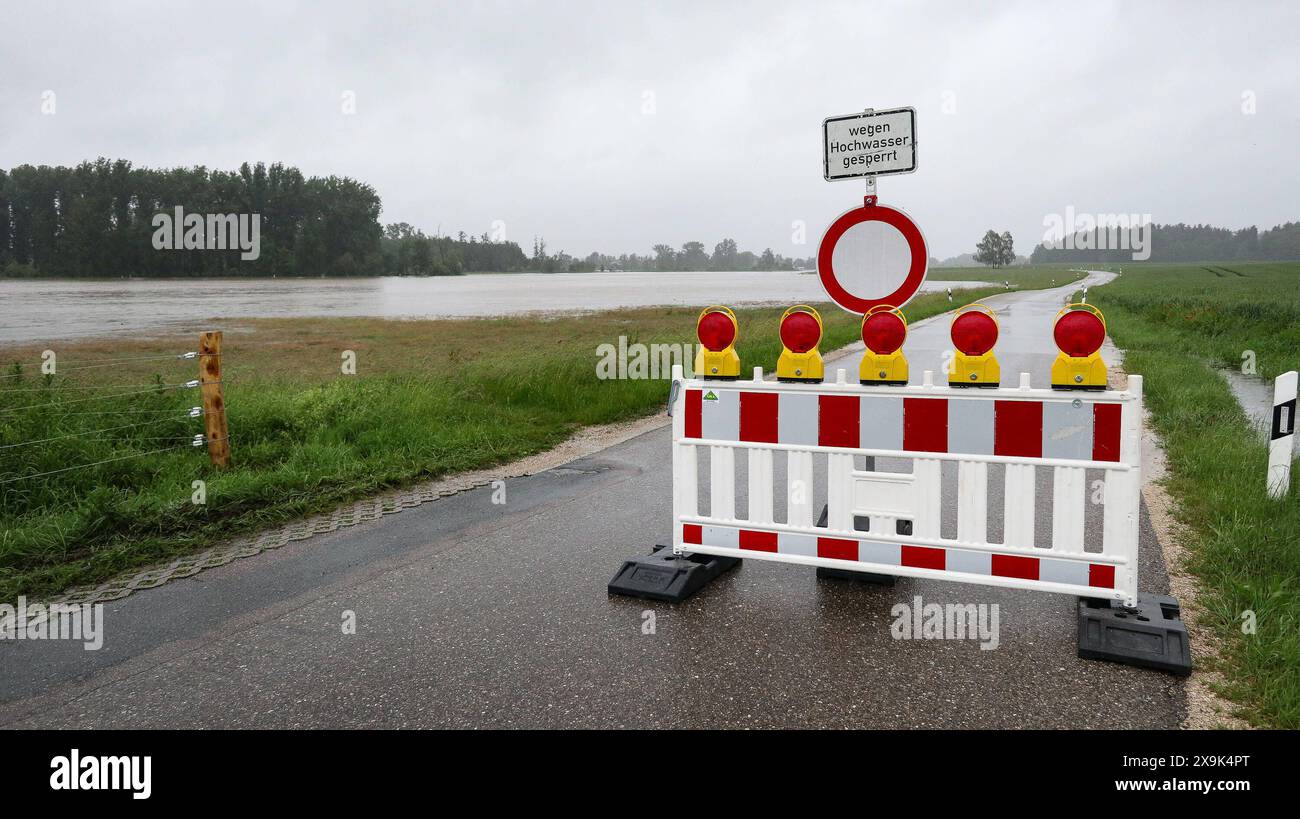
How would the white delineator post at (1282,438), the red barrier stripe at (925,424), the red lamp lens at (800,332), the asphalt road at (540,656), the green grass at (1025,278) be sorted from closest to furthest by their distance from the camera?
the asphalt road at (540,656)
the red barrier stripe at (925,424)
the red lamp lens at (800,332)
the white delineator post at (1282,438)
the green grass at (1025,278)

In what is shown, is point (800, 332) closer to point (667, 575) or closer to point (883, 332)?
point (883, 332)

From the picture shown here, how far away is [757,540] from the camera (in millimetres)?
4898

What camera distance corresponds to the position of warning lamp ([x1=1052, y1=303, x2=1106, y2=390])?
4066mm

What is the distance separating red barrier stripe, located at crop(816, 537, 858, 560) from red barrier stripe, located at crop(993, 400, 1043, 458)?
2.98ft

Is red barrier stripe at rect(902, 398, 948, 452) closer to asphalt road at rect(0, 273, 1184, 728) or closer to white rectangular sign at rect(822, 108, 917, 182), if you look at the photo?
asphalt road at rect(0, 273, 1184, 728)

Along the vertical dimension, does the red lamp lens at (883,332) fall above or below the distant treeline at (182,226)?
below

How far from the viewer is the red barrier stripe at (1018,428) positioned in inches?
164

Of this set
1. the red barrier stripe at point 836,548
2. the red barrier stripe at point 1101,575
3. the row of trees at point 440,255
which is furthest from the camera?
the row of trees at point 440,255

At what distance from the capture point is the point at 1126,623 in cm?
399

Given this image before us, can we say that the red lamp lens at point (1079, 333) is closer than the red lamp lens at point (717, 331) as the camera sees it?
Yes

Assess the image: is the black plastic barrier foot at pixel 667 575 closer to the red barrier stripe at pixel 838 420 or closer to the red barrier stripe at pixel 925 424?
the red barrier stripe at pixel 838 420

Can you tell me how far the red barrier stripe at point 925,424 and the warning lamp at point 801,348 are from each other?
0.54m

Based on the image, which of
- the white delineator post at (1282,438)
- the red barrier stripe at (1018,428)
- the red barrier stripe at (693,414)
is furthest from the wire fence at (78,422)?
the white delineator post at (1282,438)
